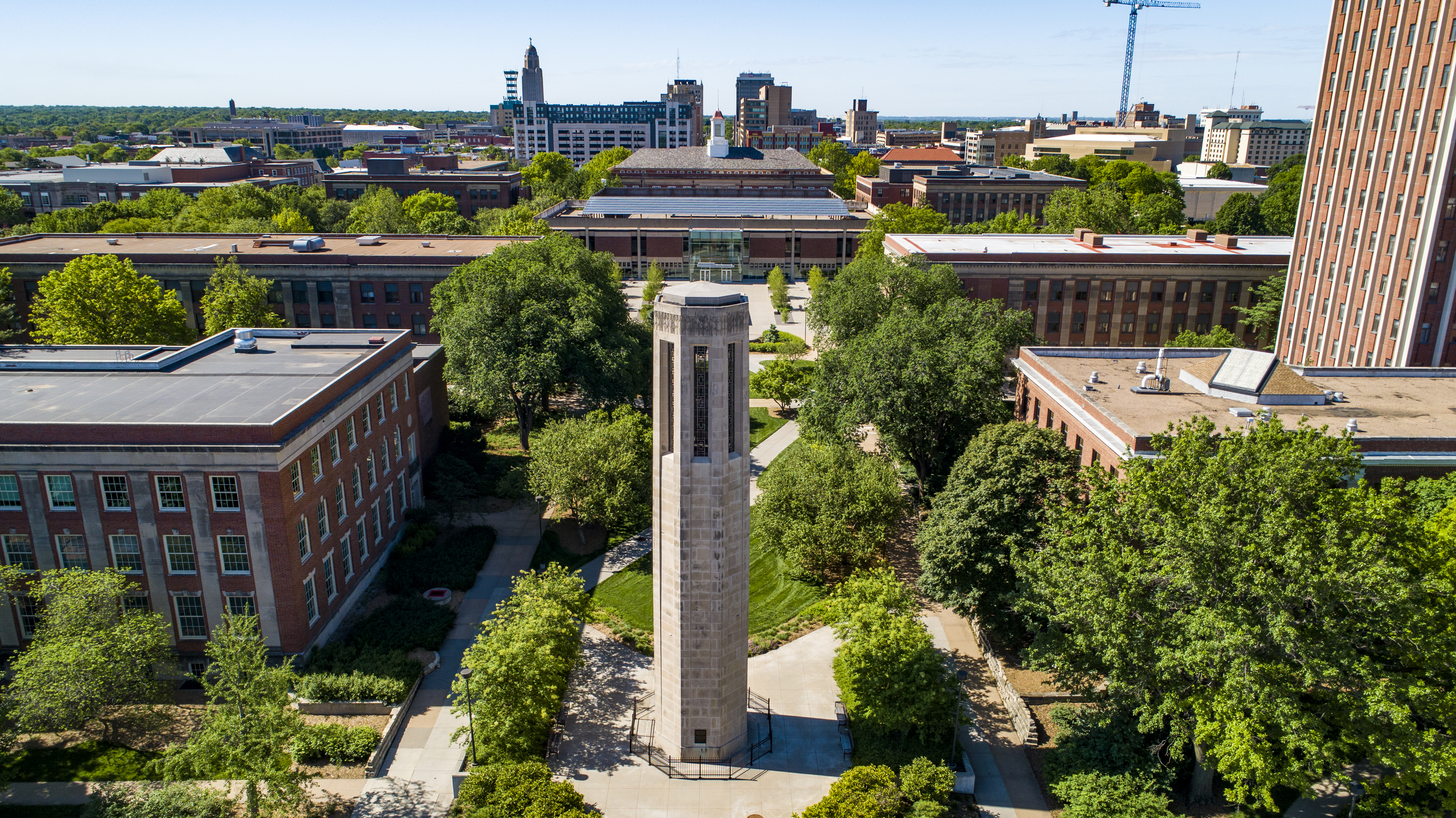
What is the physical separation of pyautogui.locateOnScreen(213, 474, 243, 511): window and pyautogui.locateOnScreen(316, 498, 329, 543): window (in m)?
3.98

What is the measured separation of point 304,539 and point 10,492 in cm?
1136

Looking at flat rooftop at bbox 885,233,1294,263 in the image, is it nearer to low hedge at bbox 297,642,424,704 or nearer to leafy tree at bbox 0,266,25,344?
low hedge at bbox 297,642,424,704

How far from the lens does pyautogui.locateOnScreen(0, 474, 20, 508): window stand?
35625 millimetres

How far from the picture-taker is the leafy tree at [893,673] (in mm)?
32031

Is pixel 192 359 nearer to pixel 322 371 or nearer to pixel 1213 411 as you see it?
pixel 322 371

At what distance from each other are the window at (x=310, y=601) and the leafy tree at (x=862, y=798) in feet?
76.3

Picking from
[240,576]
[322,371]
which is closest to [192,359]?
[322,371]

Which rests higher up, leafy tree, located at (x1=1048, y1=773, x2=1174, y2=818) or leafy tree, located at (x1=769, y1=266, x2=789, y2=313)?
leafy tree, located at (x1=769, y1=266, x2=789, y2=313)

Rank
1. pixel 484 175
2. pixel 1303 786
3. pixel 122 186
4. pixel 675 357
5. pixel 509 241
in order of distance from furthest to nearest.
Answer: pixel 484 175 < pixel 122 186 < pixel 509 241 < pixel 675 357 < pixel 1303 786

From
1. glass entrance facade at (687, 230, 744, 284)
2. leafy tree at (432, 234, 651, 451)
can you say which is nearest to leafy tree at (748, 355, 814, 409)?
leafy tree at (432, 234, 651, 451)

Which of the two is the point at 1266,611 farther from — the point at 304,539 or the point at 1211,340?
the point at 1211,340

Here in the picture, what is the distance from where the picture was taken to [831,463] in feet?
153

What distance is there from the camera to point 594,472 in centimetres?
4803

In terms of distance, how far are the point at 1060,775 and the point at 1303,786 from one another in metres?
7.43
